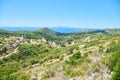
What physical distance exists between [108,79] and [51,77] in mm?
16591

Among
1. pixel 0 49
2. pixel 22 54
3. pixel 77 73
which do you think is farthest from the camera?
pixel 0 49

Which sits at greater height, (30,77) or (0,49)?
(30,77)

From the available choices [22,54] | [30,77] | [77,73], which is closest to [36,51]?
[22,54]

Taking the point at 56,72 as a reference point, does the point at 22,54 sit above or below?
below

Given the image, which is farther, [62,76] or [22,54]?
[22,54]

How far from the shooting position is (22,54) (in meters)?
178

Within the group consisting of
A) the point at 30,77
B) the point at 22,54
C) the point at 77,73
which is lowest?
the point at 22,54

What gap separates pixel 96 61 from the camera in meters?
56.0

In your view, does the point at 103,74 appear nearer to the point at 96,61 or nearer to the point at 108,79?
the point at 108,79

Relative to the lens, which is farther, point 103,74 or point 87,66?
point 87,66

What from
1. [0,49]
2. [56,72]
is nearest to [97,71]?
[56,72]

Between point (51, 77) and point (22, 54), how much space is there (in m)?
125

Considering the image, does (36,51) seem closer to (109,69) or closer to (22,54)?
(22,54)

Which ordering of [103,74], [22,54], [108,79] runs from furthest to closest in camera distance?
[22,54] → [103,74] → [108,79]
